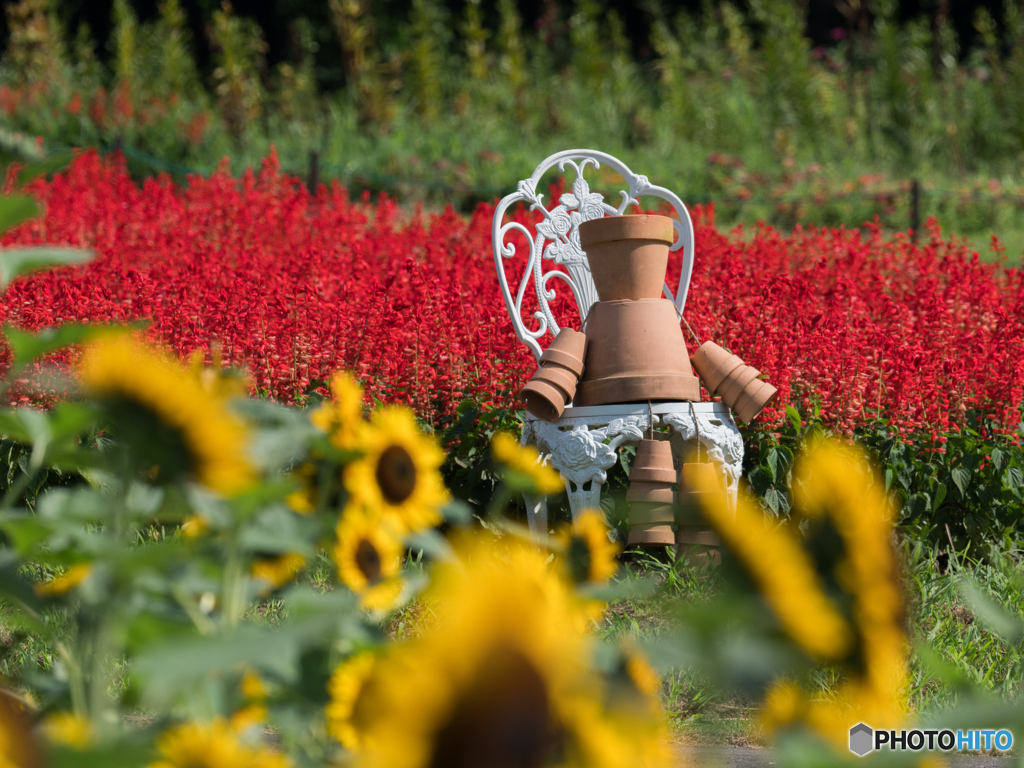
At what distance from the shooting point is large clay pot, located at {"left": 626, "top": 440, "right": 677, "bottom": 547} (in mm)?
2748

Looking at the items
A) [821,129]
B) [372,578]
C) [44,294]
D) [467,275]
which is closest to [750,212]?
[821,129]

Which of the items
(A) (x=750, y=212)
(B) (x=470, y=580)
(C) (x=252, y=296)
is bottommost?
(A) (x=750, y=212)

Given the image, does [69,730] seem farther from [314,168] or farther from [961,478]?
[314,168]

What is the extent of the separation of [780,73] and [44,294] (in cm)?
1058

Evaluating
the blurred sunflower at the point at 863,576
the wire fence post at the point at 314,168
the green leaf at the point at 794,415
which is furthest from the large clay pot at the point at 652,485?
the wire fence post at the point at 314,168

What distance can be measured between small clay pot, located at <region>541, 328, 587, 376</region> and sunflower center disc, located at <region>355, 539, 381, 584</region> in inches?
86.2

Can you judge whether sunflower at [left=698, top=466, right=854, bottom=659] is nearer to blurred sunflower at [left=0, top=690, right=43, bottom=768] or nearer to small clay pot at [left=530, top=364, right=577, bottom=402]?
blurred sunflower at [left=0, top=690, right=43, bottom=768]

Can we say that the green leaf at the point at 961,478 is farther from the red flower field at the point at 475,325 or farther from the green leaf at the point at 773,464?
the green leaf at the point at 773,464

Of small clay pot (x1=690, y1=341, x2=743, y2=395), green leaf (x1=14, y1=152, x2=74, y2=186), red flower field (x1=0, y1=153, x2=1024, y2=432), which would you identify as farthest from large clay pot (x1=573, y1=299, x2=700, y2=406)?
green leaf (x1=14, y1=152, x2=74, y2=186)

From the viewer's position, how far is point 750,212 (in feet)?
31.4

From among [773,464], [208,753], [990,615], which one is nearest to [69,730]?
[208,753]

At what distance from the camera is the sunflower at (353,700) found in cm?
61

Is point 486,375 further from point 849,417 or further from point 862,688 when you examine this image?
point 862,688

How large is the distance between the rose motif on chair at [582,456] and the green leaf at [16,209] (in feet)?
7.38
